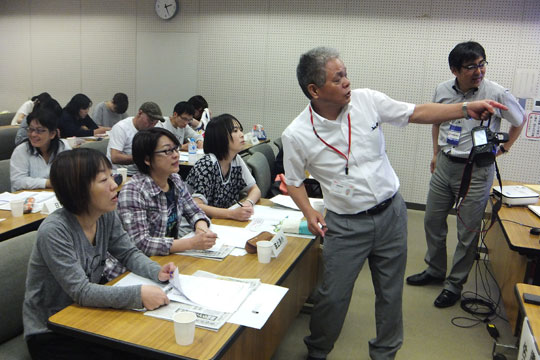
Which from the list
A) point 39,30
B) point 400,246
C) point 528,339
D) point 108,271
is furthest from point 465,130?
point 39,30

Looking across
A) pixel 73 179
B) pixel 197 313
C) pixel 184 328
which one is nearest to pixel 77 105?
pixel 73 179

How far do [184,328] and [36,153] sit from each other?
8.32 feet

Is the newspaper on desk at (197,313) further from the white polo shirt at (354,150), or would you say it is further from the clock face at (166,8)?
the clock face at (166,8)

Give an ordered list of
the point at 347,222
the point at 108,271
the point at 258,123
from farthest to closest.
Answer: the point at 258,123 → the point at 347,222 → the point at 108,271

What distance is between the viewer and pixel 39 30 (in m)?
7.32

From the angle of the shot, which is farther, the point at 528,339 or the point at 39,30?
the point at 39,30

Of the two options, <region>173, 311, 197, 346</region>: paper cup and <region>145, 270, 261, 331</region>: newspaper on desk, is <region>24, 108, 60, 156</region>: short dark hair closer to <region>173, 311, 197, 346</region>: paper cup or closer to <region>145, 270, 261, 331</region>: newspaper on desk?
<region>145, 270, 261, 331</region>: newspaper on desk

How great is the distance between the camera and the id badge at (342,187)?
2.03 m

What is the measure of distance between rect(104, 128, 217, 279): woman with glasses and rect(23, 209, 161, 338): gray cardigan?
0.72 ft

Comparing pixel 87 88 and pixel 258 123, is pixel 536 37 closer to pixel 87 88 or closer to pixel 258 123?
pixel 258 123

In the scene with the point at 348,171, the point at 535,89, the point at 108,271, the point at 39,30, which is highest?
the point at 39,30

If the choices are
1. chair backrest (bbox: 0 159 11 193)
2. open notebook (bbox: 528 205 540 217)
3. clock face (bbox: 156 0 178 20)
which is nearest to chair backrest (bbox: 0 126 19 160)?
chair backrest (bbox: 0 159 11 193)

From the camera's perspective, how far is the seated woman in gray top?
1.60 meters

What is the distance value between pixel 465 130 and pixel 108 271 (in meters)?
2.37
